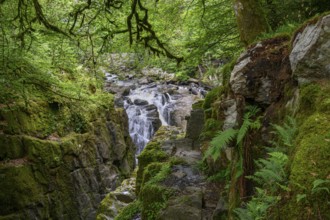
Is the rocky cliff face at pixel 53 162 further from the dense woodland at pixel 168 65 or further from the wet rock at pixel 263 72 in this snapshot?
the wet rock at pixel 263 72

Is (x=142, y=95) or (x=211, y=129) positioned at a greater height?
(x=142, y=95)

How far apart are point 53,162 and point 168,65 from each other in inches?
194

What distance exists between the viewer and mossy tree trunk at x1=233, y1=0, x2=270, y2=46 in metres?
6.41

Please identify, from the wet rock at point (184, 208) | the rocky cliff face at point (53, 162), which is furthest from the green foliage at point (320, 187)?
the rocky cliff face at point (53, 162)

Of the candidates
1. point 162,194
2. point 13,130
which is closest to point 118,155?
point 13,130

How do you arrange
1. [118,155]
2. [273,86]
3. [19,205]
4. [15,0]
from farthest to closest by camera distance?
1. [118,155]
2. [19,205]
3. [15,0]
4. [273,86]

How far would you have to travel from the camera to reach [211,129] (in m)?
7.17

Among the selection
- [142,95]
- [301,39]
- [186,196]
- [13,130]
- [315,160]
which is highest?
[142,95]

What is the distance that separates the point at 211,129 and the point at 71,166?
5.70 metres

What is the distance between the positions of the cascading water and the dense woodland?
4177mm

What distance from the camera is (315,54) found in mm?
3480

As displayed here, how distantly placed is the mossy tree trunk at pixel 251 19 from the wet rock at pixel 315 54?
2.76 m

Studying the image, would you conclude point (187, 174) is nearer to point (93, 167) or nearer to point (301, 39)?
point (301, 39)

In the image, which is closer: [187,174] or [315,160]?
[315,160]
